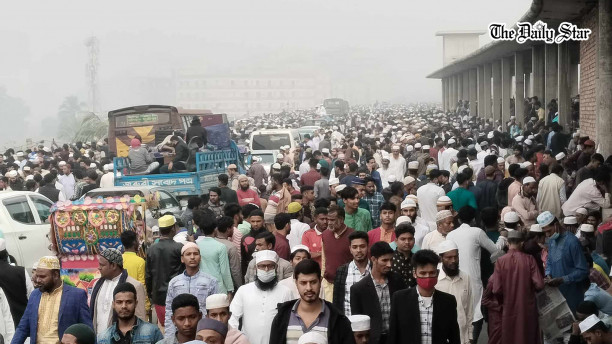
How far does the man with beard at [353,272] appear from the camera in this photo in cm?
861

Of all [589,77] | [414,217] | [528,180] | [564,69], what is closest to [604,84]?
[589,77]

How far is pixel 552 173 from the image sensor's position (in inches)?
583

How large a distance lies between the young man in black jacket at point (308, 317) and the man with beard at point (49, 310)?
6.68 ft

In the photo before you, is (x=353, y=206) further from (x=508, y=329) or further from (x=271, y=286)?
(x=271, y=286)

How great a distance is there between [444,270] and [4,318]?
12.3 ft

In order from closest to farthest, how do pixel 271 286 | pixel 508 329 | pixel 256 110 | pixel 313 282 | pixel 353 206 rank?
pixel 313 282, pixel 271 286, pixel 508 329, pixel 353 206, pixel 256 110

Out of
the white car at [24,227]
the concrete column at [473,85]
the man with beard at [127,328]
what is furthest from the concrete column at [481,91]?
Answer: the man with beard at [127,328]

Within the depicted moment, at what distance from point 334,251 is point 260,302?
198 centimetres

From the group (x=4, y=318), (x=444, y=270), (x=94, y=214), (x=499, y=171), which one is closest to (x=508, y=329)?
(x=444, y=270)

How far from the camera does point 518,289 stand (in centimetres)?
930

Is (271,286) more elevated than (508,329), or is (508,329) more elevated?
(271,286)

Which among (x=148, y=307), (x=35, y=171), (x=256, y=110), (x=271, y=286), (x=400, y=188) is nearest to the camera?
(x=271, y=286)

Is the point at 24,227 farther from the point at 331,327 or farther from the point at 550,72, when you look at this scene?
the point at 550,72

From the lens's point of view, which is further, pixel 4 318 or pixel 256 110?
pixel 256 110
